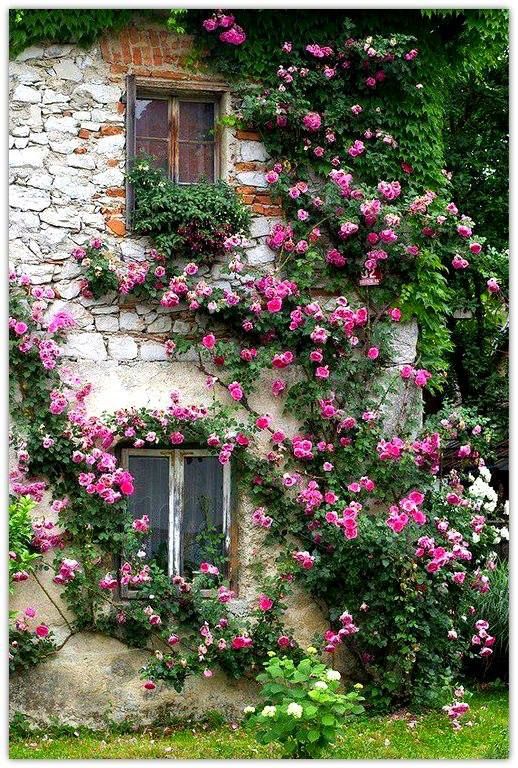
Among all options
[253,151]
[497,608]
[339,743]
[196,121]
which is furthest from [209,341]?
[497,608]

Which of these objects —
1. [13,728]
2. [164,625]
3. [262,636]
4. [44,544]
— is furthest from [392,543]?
[13,728]

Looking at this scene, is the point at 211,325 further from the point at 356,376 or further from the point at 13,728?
the point at 13,728

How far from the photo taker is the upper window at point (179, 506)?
7238 millimetres

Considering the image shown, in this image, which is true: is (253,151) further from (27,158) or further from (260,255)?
(27,158)

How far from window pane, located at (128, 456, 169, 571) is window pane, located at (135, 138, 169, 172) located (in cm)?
211

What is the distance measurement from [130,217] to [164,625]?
282cm

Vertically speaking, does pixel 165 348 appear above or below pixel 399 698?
above

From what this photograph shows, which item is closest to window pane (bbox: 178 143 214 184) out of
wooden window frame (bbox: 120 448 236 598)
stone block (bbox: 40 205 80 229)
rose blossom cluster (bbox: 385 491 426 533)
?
stone block (bbox: 40 205 80 229)

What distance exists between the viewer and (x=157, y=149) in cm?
737

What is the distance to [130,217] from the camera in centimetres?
716

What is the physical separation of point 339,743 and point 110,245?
3624mm

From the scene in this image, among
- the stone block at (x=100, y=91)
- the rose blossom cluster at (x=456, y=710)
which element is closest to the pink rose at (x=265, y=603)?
the rose blossom cluster at (x=456, y=710)

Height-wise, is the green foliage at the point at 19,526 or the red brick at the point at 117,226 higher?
the red brick at the point at 117,226

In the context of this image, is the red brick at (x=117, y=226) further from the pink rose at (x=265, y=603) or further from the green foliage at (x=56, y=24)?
the pink rose at (x=265, y=603)
